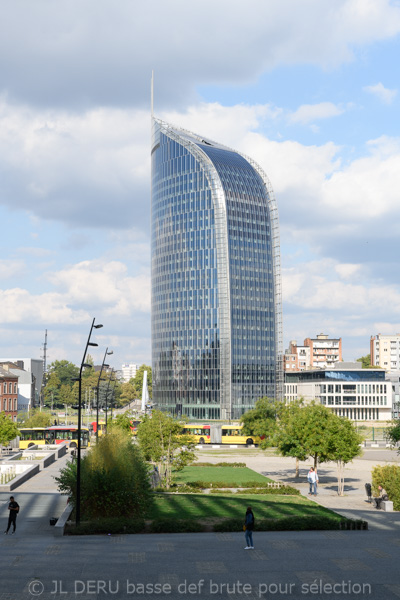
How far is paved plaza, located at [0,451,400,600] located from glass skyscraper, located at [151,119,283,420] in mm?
137223

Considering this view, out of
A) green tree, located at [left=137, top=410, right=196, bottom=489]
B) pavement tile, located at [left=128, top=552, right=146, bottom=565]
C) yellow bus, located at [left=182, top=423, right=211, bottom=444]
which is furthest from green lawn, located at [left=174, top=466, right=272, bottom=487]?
yellow bus, located at [left=182, top=423, right=211, bottom=444]

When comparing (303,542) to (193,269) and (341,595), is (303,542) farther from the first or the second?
(193,269)

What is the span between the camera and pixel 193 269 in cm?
17638

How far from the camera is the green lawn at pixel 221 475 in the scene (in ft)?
185

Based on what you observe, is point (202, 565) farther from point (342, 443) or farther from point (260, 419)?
point (260, 419)

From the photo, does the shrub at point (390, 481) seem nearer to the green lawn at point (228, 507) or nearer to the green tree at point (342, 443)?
the green lawn at point (228, 507)

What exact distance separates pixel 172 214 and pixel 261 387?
50.0m

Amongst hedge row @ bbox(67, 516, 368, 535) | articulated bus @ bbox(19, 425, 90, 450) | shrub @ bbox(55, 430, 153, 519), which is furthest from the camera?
articulated bus @ bbox(19, 425, 90, 450)

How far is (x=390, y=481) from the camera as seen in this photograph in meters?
43.5

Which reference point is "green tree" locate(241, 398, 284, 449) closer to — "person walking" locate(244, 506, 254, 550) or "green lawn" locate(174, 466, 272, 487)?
"green lawn" locate(174, 466, 272, 487)

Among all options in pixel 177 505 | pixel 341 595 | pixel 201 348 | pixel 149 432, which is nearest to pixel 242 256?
pixel 201 348

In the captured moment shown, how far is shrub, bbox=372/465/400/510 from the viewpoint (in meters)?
41.4

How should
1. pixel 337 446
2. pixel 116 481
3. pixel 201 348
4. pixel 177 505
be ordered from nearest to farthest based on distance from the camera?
pixel 116 481, pixel 177 505, pixel 337 446, pixel 201 348

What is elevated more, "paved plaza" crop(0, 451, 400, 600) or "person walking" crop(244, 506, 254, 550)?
"person walking" crop(244, 506, 254, 550)
